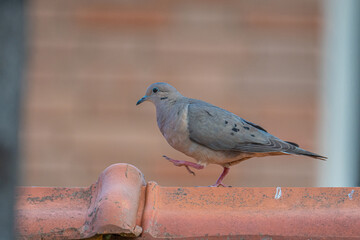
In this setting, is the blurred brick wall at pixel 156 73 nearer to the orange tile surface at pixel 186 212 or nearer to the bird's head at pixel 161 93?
the bird's head at pixel 161 93

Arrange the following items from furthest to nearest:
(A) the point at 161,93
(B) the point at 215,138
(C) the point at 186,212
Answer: (A) the point at 161,93
(B) the point at 215,138
(C) the point at 186,212

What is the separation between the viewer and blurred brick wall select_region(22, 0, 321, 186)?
5516 millimetres

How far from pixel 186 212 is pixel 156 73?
10.7ft

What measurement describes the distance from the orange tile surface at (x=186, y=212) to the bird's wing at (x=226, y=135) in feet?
3.02

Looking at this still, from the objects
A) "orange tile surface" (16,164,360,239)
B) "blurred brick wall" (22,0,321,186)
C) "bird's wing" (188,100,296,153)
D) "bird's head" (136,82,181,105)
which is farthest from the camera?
"blurred brick wall" (22,0,321,186)

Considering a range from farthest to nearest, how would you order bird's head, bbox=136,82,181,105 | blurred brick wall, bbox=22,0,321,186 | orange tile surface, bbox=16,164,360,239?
blurred brick wall, bbox=22,0,321,186, bird's head, bbox=136,82,181,105, orange tile surface, bbox=16,164,360,239

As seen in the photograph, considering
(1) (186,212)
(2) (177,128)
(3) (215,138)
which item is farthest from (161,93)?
(1) (186,212)

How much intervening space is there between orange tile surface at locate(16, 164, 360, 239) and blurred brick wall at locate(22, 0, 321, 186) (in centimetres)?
287

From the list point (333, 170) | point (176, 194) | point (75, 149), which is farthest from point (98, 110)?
point (176, 194)

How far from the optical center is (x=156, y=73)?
221 inches

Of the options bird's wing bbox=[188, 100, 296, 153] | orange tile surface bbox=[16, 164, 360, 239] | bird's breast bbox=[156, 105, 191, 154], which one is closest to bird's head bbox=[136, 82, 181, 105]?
bird's breast bbox=[156, 105, 191, 154]

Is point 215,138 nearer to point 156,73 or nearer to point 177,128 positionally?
point 177,128

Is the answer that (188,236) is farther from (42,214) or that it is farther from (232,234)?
(42,214)

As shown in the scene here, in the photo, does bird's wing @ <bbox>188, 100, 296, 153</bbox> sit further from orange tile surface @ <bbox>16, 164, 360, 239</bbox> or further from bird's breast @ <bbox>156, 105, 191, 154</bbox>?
orange tile surface @ <bbox>16, 164, 360, 239</bbox>
